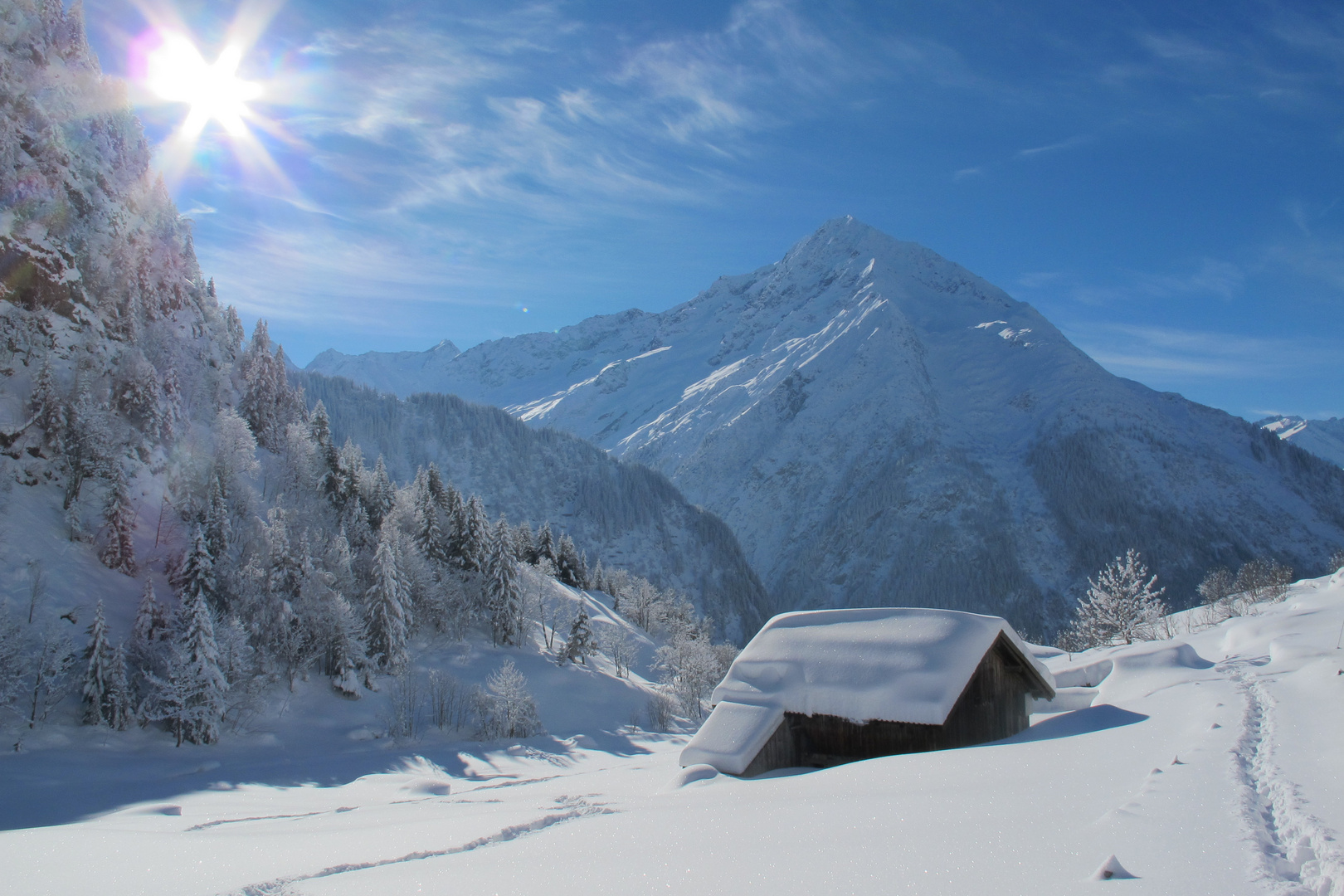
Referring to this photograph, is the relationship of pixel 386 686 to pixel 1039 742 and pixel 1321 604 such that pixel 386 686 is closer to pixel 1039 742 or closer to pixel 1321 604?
pixel 1039 742

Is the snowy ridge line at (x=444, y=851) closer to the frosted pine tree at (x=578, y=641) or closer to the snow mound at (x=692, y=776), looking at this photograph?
the snow mound at (x=692, y=776)

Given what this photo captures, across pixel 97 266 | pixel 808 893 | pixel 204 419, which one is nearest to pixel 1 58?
pixel 97 266

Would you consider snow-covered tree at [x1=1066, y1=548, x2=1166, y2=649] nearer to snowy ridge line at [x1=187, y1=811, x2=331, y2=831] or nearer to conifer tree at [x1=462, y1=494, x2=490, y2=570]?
snowy ridge line at [x1=187, y1=811, x2=331, y2=831]

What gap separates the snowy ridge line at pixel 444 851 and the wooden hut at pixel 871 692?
595cm

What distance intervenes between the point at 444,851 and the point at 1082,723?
43.1 ft

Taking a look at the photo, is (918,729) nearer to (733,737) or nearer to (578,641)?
(733,737)

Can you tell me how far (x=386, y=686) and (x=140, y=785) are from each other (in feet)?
67.7

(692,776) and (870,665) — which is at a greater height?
(870,665)

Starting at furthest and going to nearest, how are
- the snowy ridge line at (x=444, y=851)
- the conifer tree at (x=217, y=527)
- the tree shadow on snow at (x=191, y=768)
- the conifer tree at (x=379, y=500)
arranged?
the conifer tree at (x=379, y=500) < the conifer tree at (x=217, y=527) < the tree shadow on snow at (x=191, y=768) < the snowy ridge line at (x=444, y=851)

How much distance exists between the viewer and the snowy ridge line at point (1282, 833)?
16.8 ft

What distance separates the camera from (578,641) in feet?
208

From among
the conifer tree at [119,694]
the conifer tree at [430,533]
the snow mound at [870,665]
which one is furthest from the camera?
the conifer tree at [430,533]

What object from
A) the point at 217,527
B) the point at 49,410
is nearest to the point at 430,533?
the point at 217,527

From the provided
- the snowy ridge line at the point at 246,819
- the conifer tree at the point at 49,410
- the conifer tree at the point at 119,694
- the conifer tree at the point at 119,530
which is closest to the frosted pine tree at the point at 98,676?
the conifer tree at the point at 119,694
